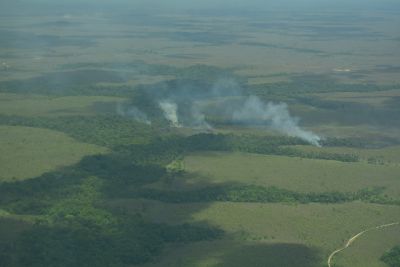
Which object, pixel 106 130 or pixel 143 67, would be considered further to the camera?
pixel 143 67

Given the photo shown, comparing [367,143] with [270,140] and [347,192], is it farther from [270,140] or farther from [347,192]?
[347,192]

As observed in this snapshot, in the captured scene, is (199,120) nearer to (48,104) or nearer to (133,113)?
(133,113)

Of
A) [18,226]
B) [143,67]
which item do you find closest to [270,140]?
[18,226]

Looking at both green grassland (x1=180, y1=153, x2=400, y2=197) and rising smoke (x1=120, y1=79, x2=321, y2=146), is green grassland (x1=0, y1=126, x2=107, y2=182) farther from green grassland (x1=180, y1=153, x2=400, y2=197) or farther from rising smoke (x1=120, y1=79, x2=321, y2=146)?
rising smoke (x1=120, y1=79, x2=321, y2=146)

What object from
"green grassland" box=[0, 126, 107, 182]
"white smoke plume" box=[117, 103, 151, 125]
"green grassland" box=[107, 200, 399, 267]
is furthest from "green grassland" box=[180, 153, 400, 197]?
"white smoke plume" box=[117, 103, 151, 125]

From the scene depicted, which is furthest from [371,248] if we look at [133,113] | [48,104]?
[48,104]

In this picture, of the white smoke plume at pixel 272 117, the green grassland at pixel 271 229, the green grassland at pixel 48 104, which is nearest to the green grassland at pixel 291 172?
the green grassland at pixel 271 229

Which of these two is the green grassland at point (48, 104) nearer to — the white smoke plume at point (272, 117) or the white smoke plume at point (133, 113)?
the white smoke plume at point (133, 113)
